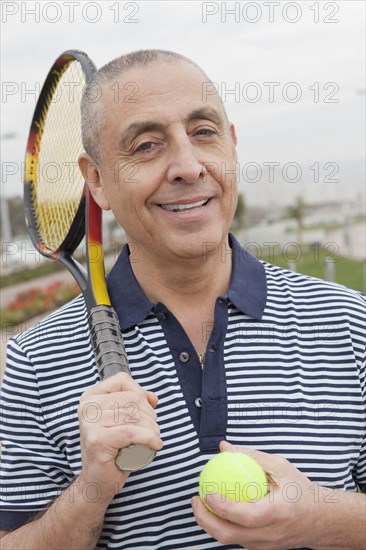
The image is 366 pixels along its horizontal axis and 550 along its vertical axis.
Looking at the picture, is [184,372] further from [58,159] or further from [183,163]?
[58,159]

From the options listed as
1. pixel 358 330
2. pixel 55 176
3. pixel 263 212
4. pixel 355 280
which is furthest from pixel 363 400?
pixel 263 212

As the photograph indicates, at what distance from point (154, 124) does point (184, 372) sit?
2.37ft

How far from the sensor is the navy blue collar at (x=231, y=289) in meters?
2.25

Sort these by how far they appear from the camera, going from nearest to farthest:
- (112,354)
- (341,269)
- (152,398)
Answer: (152,398) → (112,354) → (341,269)

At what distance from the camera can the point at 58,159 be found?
315cm

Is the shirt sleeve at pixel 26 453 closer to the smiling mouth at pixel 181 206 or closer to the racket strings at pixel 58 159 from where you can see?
the smiling mouth at pixel 181 206

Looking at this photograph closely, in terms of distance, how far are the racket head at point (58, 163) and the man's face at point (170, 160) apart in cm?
63

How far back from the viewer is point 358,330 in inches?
86.5

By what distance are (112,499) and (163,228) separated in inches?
30.5

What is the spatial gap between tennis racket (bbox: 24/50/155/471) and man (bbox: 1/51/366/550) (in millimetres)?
172

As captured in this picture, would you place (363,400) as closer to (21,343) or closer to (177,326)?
(177,326)

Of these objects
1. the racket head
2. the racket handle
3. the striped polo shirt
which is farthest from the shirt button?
the racket head

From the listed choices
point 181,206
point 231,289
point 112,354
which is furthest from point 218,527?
point 181,206

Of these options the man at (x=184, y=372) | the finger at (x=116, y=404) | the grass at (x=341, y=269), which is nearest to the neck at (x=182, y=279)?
the man at (x=184, y=372)
